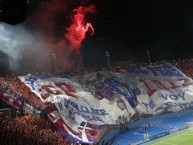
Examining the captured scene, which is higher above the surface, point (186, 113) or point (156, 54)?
point (156, 54)

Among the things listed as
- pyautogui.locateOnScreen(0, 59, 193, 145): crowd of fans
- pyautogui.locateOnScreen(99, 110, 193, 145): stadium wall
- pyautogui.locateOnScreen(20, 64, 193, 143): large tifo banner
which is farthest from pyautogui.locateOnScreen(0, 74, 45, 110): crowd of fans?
pyautogui.locateOnScreen(99, 110, 193, 145): stadium wall

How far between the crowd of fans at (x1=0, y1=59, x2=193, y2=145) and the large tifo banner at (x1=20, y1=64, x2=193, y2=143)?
3.72 ft

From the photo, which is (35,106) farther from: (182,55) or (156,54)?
(182,55)

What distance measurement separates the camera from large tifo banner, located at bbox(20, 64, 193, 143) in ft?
97.2

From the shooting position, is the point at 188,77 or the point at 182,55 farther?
the point at 182,55

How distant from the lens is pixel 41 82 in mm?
34875

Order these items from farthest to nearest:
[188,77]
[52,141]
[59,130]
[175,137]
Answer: [188,77]
[175,137]
[59,130]
[52,141]

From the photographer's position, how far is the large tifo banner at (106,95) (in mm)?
29619

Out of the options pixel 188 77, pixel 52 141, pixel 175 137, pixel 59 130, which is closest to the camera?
pixel 52 141

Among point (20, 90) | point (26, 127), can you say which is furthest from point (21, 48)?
point (26, 127)

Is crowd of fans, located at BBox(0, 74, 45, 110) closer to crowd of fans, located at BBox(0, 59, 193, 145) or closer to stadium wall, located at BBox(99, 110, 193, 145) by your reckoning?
crowd of fans, located at BBox(0, 59, 193, 145)

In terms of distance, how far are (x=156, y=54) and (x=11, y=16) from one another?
63.4m

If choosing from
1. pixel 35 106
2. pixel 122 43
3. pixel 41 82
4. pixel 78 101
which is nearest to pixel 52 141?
pixel 35 106

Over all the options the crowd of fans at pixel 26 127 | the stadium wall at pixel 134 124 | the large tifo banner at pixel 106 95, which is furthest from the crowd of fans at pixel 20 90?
the stadium wall at pixel 134 124
